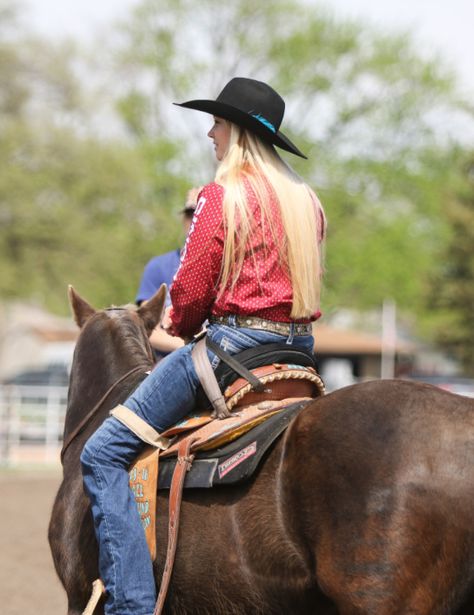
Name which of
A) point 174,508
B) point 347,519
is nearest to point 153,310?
point 174,508

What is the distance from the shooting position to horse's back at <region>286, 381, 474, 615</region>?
332 cm

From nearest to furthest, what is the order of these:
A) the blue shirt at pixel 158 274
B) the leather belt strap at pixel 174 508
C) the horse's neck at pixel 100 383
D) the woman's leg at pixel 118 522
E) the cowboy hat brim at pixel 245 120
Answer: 1. the leather belt strap at pixel 174 508
2. the woman's leg at pixel 118 522
3. the cowboy hat brim at pixel 245 120
4. the horse's neck at pixel 100 383
5. the blue shirt at pixel 158 274

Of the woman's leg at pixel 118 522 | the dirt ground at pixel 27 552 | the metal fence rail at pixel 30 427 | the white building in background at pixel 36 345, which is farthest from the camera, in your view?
the white building in background at pixel 36 345

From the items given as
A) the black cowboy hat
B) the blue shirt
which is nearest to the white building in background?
the blue shirt

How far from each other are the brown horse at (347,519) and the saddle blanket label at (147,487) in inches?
1.5

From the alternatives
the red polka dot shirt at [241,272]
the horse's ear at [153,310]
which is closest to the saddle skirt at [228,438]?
the red polka dot shirt at [241,272]

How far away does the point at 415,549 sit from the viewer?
3.34m

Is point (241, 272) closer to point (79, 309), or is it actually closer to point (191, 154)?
point (79, 309)

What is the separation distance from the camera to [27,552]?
10.4 meters

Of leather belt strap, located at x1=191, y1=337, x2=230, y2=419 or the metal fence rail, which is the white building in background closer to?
the metal fence rail

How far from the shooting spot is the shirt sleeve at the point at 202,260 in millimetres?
4152

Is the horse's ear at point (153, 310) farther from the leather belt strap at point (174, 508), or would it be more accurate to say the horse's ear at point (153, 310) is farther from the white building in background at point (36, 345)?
the white building in background at point (36, 345)

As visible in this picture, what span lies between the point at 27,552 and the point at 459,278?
2569cm

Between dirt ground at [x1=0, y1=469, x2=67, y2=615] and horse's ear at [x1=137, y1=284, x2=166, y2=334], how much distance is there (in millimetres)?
3394
